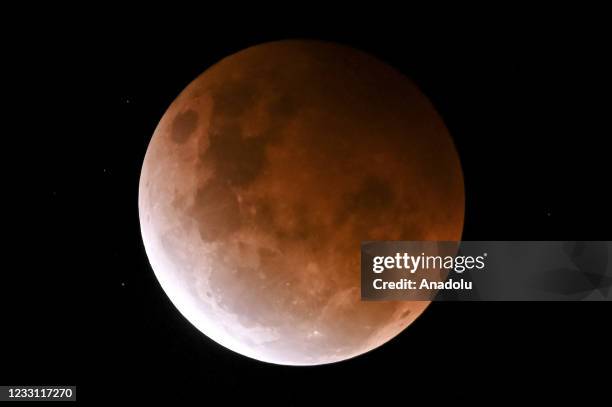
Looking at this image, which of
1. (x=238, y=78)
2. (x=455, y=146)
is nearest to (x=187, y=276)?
(x=238, y=78)

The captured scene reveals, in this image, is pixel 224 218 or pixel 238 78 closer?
pixel 224 218

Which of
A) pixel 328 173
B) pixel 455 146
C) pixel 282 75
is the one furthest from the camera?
pixel 455 146

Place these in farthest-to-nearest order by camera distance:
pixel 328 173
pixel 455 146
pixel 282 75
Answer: pixel 455 146 → pixel 282 75 → pixel 328 173

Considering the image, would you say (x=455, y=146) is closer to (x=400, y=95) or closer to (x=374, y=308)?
(x=400, y=95)

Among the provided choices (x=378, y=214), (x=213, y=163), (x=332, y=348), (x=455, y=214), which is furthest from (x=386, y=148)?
(x=332, y=348)

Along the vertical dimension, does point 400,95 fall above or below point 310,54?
below

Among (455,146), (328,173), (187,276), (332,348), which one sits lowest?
(332,348)

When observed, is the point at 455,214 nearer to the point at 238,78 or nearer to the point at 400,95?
the point at 400,95
